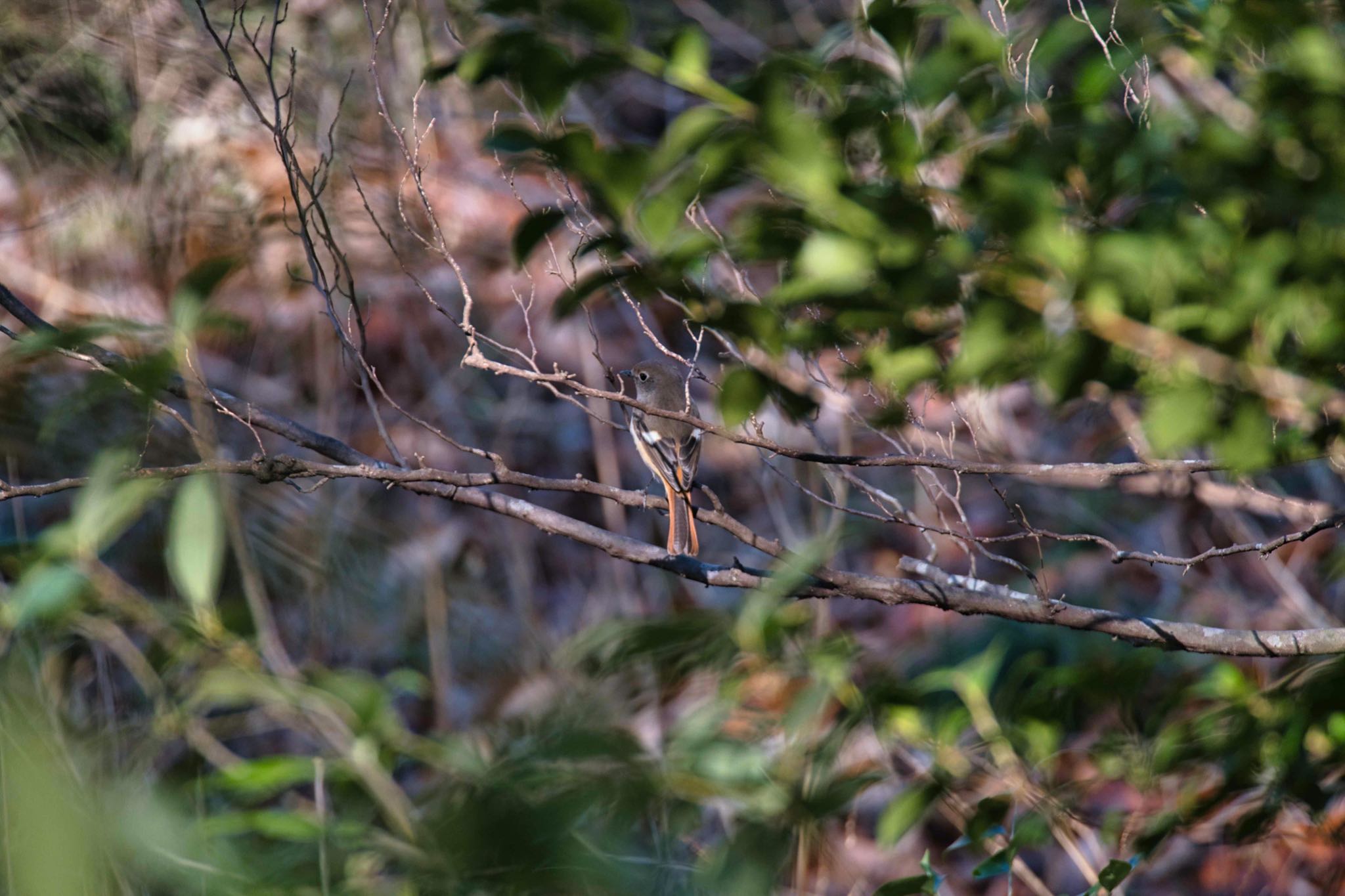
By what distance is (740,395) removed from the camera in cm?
147

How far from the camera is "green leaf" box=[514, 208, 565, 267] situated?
148 cm

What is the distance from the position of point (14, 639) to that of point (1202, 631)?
1.72 m

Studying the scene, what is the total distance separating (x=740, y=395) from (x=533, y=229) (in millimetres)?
359

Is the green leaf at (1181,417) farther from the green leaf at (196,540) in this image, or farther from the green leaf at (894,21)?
the green leaf at (196,540)

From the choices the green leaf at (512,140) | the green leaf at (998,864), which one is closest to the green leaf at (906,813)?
the green leaf at (998,864)

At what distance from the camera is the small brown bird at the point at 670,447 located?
3.25 meters

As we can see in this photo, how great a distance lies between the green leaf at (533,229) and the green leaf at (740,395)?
315mm

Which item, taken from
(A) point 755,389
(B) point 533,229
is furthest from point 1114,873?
(B) point 533,229

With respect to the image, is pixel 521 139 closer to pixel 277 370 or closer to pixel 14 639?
pixel 14 639

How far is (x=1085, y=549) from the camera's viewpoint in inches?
204

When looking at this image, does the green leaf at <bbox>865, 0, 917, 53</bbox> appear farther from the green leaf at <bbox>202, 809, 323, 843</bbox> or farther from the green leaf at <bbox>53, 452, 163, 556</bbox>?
the green leaf at <bbox>202, 809, 323, 843</bbox>

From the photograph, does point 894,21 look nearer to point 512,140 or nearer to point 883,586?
point 512,140

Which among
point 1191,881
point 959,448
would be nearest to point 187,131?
point 959,448

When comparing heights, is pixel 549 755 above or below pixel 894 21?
below
